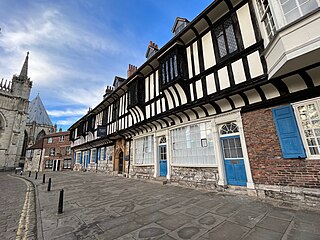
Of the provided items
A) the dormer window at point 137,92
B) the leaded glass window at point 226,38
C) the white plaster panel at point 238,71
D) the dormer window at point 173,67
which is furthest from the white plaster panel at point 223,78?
the dormer window at point 137,92

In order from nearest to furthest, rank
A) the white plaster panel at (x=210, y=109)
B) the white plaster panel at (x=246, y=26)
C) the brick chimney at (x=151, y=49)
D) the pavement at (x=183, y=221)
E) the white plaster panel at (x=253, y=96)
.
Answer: the pavement at (x=183, y=221) < the white plaster panel at (x=253, y=96) < the white plaster panel at (x=246, y=26) < the white plaster panel at (x=210, y=109) < the brick chimney at (x=151, y=49)

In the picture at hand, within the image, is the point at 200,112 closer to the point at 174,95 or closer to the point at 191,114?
the point at 191,114

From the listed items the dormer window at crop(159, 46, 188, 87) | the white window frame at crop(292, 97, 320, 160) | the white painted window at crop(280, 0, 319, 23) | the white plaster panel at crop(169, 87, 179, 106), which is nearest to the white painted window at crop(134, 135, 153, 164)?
the white plaster panel at crop(169, 87, 179, 106)

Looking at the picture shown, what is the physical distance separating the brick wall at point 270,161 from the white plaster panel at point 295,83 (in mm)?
879

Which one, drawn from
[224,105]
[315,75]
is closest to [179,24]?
[224,105]

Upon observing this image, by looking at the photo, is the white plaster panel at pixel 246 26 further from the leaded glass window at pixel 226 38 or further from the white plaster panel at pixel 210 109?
the white plaster panel at pixel 210 109

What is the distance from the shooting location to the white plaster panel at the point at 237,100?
5416mm

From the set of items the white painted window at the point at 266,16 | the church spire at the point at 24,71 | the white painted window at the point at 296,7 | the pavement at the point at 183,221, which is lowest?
the pavement at the point at 183,221

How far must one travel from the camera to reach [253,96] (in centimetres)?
512

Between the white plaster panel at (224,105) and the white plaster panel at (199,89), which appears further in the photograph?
the white plaster panel at (199,89)

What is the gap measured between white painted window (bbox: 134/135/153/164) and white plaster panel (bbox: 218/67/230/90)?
5979mm

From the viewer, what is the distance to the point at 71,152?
2641 centimetres

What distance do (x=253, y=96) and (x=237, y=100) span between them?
0.54 m

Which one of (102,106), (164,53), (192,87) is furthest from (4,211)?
(102,106)
